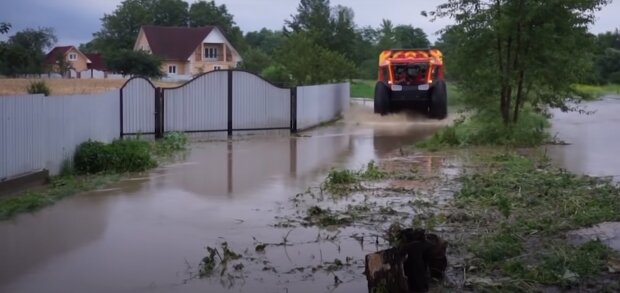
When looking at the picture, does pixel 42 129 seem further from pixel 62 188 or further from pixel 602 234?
pixel 602 234

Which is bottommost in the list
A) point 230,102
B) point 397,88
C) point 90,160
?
point 90,160

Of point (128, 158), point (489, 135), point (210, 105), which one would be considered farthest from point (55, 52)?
point (128, 158)

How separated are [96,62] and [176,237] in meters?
70.8

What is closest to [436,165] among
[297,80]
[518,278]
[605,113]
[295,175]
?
[295,175]

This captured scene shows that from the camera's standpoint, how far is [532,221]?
9289mm

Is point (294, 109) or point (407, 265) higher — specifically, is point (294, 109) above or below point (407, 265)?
above

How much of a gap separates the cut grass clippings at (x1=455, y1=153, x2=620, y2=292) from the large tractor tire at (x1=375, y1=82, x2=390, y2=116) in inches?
503

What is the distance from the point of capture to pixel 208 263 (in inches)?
305

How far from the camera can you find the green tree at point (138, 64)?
62.9 meters

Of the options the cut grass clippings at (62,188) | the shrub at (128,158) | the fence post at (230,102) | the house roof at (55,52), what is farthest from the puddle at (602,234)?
the house roof at (55,52)

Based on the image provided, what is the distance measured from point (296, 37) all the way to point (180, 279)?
27376 millimetres

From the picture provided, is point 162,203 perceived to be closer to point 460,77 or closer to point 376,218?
point 376,218

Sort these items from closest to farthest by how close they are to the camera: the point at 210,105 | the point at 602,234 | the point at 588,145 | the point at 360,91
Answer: the point at 602,234 < the point at 588,145 < the point at 210,105 < the point at 360,91

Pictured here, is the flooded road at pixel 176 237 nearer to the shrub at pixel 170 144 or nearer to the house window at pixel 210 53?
the shrub at pixel 170 144
